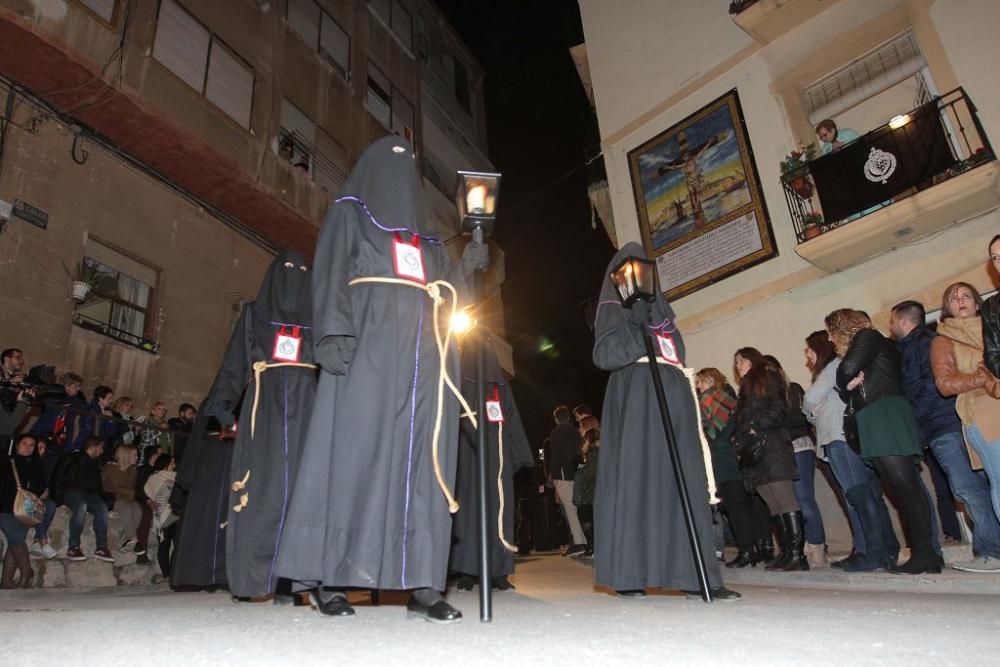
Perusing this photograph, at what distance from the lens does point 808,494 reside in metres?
5.98

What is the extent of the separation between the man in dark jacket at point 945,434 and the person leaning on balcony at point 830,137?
5223 millimetres

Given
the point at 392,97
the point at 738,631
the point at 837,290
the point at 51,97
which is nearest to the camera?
the point at 738,631

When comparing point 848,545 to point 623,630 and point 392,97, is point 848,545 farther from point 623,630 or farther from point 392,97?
point 392,97

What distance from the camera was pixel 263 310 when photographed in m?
4.78

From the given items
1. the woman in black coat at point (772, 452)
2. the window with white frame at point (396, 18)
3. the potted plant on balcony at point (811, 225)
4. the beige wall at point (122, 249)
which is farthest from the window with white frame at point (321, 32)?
the woman in black coat at point (772, 452)

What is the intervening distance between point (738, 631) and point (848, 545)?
21.5ft

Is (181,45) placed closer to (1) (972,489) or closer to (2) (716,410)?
(2) (716,410)

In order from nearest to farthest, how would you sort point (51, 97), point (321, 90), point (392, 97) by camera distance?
point (51, 97) < point (321, 90) < point (392, 97)

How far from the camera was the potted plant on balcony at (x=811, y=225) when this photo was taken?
953 centimetres

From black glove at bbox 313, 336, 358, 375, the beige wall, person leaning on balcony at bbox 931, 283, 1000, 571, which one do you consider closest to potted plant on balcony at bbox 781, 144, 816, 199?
person leaning on balcony at bbox 931, 283, 1000, 571

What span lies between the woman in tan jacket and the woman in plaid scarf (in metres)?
1.92

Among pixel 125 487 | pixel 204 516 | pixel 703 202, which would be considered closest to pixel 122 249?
pixel 125 487

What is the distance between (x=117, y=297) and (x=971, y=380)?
12036 millimetres

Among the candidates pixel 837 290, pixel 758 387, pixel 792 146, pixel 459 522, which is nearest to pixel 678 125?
pixel 792 146
